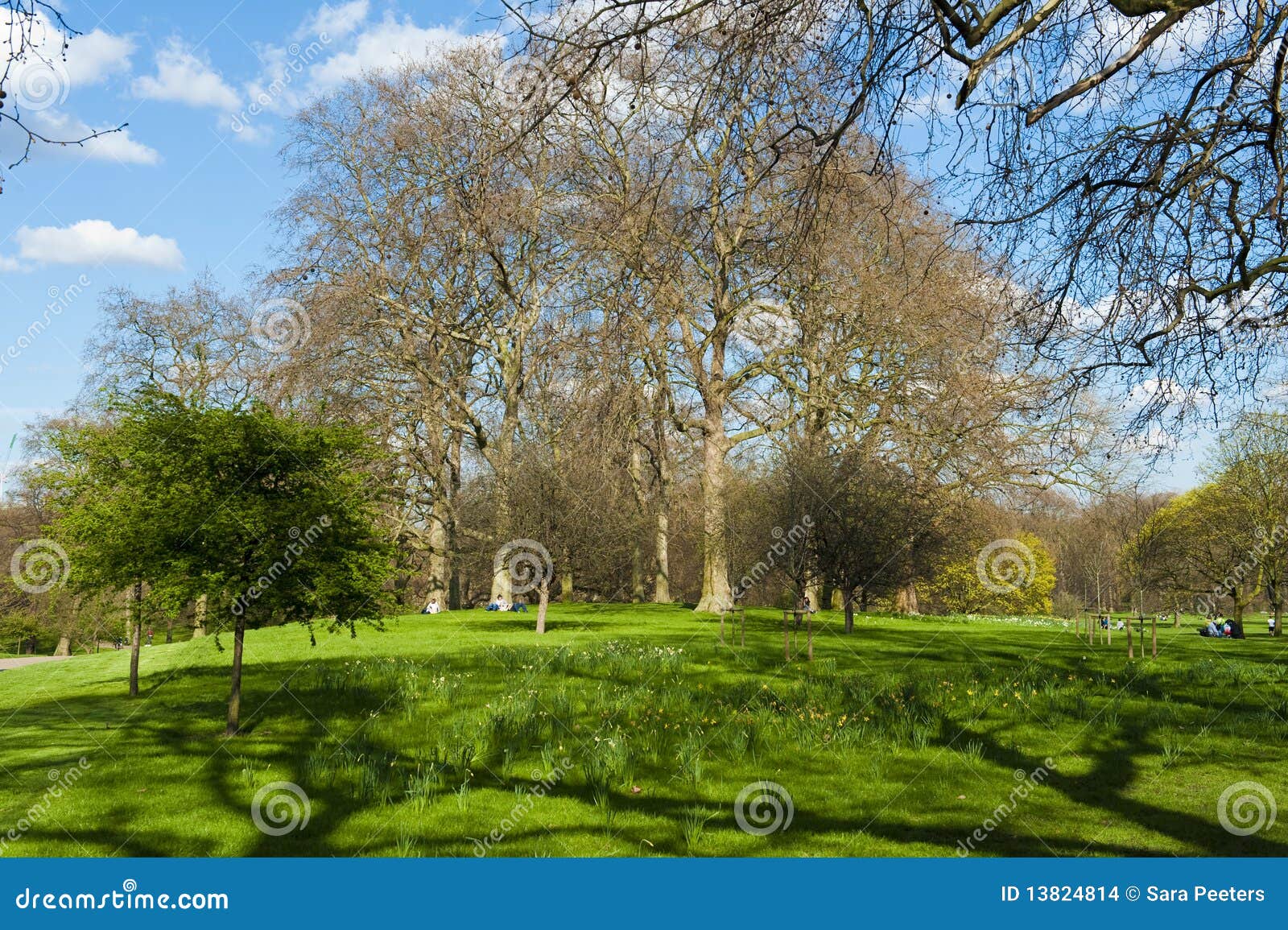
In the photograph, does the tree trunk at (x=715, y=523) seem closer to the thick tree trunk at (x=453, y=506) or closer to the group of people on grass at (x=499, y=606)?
the group of people on grass at (x=499, y=606)

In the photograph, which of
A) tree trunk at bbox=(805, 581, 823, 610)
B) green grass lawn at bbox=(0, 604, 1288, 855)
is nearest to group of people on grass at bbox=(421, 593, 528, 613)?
tree trunk at bbox=(805, 581, 823, 610)

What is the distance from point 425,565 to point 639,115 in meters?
32.5

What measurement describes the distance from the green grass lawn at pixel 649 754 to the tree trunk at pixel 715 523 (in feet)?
28.3

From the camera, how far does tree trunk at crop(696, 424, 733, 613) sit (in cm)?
2375

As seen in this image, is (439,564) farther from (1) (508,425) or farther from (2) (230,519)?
(2) (230,519)

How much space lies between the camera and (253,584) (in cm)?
984

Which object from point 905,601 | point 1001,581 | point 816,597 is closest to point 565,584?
point 816,597

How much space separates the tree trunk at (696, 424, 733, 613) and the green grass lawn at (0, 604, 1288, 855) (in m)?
8.63

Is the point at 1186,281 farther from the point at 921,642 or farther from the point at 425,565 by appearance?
the point at 425,565

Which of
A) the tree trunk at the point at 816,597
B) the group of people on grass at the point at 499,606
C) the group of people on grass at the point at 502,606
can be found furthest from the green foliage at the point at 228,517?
the tree trunk at the point at 816,597

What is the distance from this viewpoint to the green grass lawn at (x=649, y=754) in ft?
22.7

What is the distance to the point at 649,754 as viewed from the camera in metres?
8.86

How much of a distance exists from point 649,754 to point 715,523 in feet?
49.2

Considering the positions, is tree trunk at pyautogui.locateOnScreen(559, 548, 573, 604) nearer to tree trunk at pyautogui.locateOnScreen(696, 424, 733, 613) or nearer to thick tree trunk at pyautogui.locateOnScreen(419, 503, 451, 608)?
tree trunk at pyautogui.locateOnScreen(696, 424, 733, 613)
